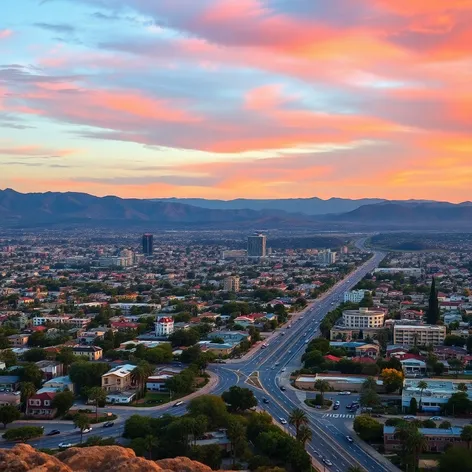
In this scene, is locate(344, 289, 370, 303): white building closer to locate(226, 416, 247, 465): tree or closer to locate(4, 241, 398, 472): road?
locate(4, 241, 398, 472): road

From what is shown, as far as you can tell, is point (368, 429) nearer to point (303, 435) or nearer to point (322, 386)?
point (303, 435)

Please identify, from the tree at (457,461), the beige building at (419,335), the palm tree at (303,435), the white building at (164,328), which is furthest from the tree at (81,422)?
the beige building at (419,335)

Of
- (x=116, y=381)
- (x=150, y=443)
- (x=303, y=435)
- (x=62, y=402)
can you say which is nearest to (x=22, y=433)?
(x=62, y=402)

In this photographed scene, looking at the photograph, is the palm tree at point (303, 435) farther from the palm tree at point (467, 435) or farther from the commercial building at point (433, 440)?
the palm tree at point (467, 435)

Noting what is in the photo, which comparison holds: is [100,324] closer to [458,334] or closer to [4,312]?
[4,312]

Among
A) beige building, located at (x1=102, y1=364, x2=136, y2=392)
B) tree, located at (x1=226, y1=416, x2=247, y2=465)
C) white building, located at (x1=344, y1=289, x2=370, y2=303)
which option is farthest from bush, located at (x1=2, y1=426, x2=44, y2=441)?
white building, located at (x1=344, y1=289, x2=370, y2=303)

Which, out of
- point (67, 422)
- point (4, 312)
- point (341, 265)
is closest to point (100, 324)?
point (4, 312)
